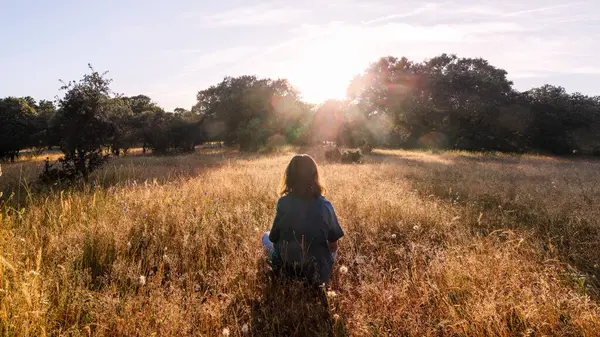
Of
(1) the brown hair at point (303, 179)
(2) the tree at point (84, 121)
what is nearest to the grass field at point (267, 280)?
(1) the brown hair at point (303, 179)

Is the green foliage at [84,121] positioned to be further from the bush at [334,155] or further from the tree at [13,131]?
the tree at [13,131]

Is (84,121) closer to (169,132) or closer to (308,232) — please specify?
(308,232)

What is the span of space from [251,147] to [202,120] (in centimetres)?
680

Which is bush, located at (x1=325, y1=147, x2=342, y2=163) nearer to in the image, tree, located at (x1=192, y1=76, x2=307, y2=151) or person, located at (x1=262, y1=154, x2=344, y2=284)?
tree, located at (x1=192, y1=76, x2=307, y2=151)

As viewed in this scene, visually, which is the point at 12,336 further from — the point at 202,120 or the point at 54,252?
the point at 202,120

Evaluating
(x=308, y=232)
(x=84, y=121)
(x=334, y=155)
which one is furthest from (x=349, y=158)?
(x=308, y=232)

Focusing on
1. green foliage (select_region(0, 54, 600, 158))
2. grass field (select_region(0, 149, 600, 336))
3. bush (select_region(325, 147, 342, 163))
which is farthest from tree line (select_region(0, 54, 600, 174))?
grass field (select_region(0, 149, 600, 336))

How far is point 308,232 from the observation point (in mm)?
3045

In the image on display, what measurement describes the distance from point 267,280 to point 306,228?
0.77m

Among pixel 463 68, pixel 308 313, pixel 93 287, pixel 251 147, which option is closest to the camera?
pixel 308 313

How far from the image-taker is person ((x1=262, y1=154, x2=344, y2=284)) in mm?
3039

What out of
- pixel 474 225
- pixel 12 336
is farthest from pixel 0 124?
pixel 474 225

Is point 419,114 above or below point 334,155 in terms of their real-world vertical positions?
above

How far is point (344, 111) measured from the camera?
126 ft
